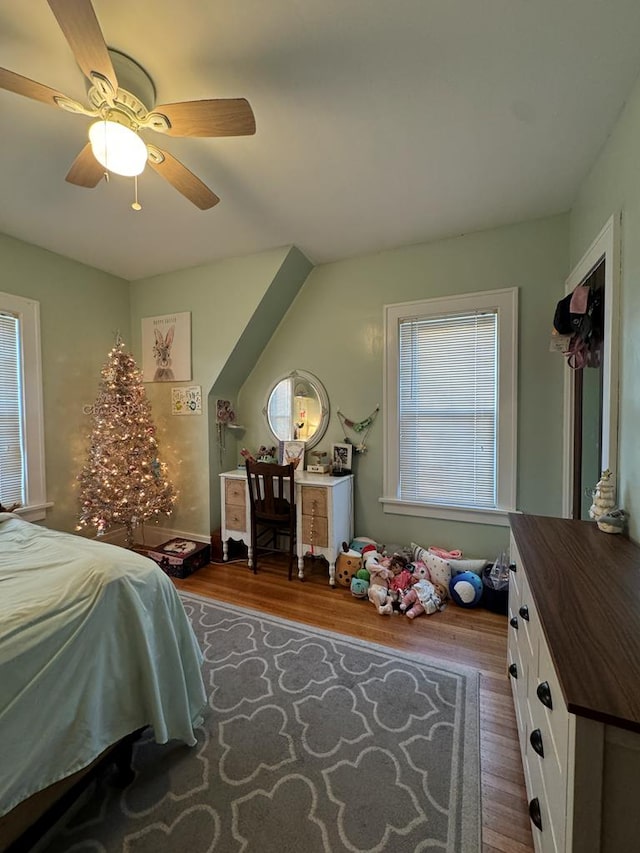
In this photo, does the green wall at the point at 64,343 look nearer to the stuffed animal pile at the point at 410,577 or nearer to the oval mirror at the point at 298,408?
the oval mirror at the point at 298,408

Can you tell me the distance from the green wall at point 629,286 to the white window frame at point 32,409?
3866 mm

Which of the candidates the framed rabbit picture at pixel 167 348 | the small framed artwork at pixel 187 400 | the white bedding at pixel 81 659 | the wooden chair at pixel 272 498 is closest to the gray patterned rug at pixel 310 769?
the white bedding at pixel 81 659

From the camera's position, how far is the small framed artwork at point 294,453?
3180 mm

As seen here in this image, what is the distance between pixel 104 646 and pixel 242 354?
254 centimetres

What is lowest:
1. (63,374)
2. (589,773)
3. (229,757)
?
(229,757)

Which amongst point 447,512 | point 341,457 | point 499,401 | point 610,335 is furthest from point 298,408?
point 610,335

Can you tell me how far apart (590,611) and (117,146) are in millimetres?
2232

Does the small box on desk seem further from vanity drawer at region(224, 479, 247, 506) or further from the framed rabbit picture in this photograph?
the framed rabbit picture

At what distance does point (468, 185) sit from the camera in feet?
6.84

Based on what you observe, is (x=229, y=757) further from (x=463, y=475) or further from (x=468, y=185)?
(x=468, y=185)

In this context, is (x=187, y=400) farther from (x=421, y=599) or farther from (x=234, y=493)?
(x=421, y=599)

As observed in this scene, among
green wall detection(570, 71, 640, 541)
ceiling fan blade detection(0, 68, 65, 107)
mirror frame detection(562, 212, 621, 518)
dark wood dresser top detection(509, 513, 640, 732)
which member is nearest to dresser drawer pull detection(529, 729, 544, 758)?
dark wood dresser top detection(509, 513, 640, 732)

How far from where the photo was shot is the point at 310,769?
1312 mm

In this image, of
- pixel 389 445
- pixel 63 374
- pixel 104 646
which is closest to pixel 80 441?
pixel 63 374
